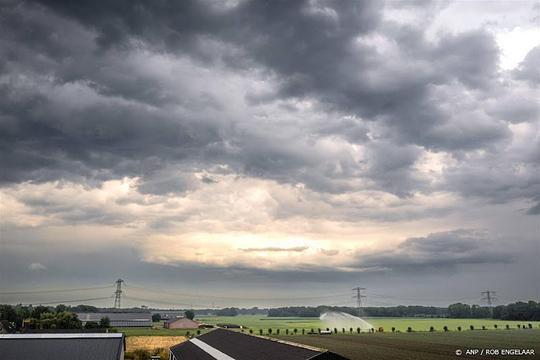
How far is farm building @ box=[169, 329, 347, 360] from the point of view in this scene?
1669 inches

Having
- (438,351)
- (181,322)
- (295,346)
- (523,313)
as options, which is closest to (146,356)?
(295,346)

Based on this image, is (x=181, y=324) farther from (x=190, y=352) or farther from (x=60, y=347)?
(x=60, y=347)

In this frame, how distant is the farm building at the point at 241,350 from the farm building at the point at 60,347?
34.9 feet

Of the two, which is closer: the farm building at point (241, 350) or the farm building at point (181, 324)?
the farm building at point (241, 350)

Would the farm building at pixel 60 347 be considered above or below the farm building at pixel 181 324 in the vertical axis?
above

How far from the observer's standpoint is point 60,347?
193 feet

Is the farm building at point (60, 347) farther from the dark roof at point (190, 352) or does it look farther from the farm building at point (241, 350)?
the farm building at point (241, 350)

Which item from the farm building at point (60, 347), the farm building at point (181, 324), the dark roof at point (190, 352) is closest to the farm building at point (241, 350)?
the dark roof at point (190, 352)

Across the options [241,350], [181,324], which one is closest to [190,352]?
[241,350]

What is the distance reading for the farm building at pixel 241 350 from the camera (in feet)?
139

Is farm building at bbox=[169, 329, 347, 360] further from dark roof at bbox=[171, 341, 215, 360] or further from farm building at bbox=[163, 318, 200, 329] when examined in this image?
farm building at bbox=[163, 318, 200, 329]

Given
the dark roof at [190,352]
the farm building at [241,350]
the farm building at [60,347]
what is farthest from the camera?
the dark roof at [190,352]

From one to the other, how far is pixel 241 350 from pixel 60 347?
2228 cm

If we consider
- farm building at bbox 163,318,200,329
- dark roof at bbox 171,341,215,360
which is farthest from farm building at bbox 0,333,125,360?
farm building at bbox 163,318,200,329
